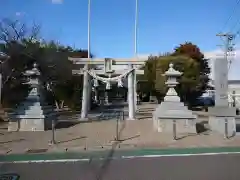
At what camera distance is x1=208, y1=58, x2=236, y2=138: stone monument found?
54.2 ft

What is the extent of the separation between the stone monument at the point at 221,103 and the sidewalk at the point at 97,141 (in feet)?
2.53

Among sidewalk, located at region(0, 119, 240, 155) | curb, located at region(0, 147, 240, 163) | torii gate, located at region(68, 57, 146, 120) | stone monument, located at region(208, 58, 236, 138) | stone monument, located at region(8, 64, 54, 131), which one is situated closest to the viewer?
curb, located at region(0, 147, 240, 163)

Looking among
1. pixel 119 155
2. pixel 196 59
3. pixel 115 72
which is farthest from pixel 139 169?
pixel 196 59

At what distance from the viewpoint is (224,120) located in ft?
55.1

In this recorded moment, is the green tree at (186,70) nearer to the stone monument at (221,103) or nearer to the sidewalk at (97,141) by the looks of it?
the stone monument at (221,103)

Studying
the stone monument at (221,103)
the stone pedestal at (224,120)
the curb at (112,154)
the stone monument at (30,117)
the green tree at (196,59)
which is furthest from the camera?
the green tree at (196,59)

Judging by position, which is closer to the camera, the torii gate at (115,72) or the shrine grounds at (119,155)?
the shrine grounds at (119,155)

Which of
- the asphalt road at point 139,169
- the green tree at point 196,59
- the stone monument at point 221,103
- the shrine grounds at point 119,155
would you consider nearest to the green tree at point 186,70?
the green tree at point 196,59

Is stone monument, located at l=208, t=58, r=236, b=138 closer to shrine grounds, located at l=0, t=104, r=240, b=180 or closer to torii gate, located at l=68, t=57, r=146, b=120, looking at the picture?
shrine grounds, located at l=0, t=104, r=240, b=180

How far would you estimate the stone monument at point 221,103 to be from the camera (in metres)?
16.5

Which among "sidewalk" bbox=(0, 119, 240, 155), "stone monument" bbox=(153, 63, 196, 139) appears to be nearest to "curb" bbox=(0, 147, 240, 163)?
"sidewalk" bbox=(0, 119, 240, 155)

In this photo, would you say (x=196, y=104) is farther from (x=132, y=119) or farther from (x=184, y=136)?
(x=184, y=136)

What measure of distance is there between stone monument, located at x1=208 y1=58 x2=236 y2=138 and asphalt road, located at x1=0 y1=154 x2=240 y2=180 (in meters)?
5.87

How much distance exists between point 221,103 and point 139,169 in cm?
955
